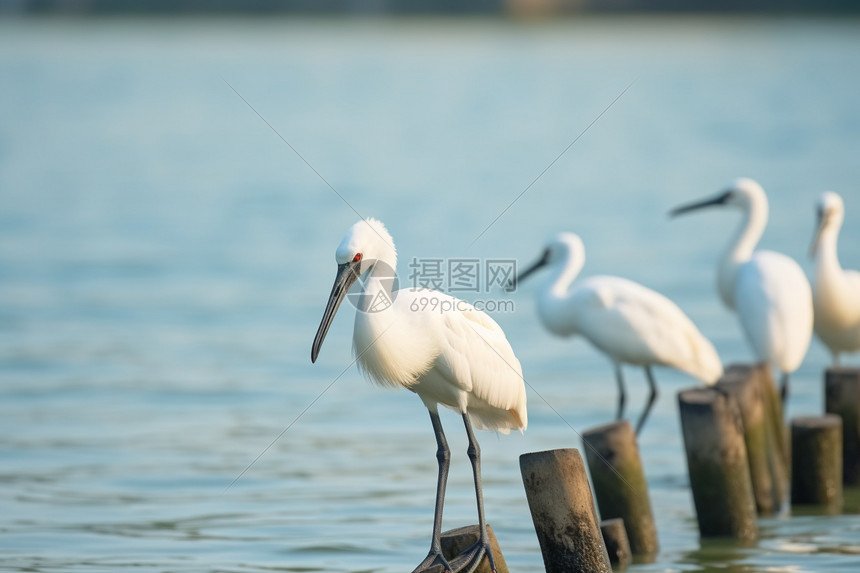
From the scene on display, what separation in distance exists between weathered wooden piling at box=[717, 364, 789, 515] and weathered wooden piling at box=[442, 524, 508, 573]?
2537 millimetres

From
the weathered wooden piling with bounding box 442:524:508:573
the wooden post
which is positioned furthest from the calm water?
the weathered wooden piling with bounding box 442:524:508:573

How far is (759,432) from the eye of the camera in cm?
789

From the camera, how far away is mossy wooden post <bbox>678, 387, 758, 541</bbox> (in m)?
7.23

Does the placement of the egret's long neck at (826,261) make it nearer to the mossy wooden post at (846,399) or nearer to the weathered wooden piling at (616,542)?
the mossy wooden post at (846,399)

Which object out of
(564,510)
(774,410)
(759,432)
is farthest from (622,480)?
(774,410)

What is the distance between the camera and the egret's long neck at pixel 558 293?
9.93 meters

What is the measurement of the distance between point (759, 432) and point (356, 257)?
11.5ft

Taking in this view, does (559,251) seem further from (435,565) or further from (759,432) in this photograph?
(435,565)

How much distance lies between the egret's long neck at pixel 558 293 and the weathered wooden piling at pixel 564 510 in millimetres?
4457

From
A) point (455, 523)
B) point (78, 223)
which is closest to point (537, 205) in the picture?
point (78, 223)

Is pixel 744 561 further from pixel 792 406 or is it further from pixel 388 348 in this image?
pixel 792 406

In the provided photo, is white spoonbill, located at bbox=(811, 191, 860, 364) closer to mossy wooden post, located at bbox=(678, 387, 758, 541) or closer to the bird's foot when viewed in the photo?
mossy wooden post, located at bbox=(678, 387, 758, 541)

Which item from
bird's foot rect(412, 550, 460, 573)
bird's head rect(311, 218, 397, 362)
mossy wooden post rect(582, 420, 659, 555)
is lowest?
bird's foot rect(412, 550, 460, 573)

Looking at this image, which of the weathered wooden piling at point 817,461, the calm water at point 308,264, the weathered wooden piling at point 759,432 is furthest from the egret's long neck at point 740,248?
the weathered wooden piling at point 817,461
